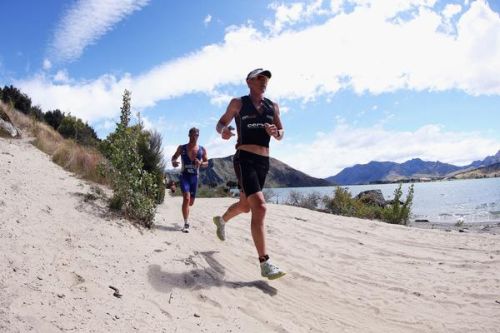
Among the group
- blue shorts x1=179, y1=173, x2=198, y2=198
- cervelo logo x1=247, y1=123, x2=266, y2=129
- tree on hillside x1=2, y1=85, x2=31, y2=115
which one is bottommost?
blue shorts x1=179, y1=173, x2=198, y2=198

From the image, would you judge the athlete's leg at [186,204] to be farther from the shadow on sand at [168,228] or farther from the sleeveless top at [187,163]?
the sleeveless top at [187,163]

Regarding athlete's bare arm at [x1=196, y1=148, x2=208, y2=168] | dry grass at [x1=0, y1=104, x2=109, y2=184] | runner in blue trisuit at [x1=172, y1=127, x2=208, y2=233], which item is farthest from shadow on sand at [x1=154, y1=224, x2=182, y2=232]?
dry grass at [x1=0, y1=104, x2=109, y2=184]

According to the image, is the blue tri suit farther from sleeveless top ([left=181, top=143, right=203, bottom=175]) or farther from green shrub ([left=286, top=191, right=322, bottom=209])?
green shrub ([left=286, top=191, right=322, bottom=209])

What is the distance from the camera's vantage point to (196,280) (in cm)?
449

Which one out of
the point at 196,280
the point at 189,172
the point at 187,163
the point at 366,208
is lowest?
the point at 196,280

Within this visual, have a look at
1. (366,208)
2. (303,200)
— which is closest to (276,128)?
(366,208)

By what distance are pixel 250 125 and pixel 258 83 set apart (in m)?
0.53

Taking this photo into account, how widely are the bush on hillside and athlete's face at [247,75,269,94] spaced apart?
226cm

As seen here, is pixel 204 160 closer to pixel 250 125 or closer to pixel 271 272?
pixel 250 125

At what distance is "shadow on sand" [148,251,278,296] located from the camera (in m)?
4.17

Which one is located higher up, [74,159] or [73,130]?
[73,130]

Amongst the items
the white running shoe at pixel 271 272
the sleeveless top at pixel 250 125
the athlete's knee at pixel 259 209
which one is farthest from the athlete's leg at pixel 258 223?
the sleeveless top at pixel 250 125

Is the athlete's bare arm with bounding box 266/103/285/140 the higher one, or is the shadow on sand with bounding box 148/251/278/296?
the athlete's bare arm with bounding box 266/103/285/140

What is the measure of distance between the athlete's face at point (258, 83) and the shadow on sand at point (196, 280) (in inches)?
86.8
